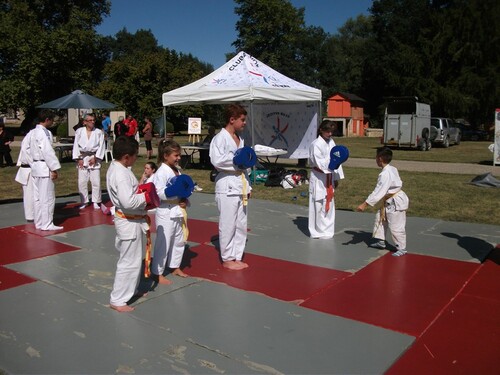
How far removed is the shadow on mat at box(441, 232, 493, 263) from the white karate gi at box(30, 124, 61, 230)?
239 inches

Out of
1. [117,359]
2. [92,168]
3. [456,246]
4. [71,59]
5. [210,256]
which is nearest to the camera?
[117,359]

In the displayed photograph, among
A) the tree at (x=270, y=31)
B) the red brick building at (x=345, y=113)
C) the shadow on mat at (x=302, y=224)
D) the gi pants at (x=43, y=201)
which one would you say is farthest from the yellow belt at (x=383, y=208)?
the tree at (x=270, y=31)

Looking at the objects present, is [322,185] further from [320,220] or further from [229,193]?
[229,193]

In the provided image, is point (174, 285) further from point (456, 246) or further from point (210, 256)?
point (456, 246)

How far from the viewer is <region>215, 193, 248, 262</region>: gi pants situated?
17.7 ft

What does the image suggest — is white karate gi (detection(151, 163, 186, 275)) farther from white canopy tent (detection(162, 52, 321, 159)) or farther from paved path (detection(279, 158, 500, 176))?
paved path (detection(279, 158, 500, 176))

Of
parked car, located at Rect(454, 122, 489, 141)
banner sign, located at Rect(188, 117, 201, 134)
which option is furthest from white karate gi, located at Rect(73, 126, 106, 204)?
parked car, located at Rect(454, 122, 489, 141)

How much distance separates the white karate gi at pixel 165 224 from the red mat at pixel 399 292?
1.55 metres

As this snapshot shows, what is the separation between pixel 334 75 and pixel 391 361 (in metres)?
66.5

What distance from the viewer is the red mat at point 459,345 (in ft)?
10.8

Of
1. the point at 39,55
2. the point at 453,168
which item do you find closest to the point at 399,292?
the point at 453,168

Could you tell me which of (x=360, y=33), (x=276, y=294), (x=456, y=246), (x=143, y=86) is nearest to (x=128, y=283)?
(x=276, y=294)

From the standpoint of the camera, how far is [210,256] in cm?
611

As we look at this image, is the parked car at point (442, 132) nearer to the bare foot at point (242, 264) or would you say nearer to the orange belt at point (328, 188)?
the orange belt at point (328, 188)
